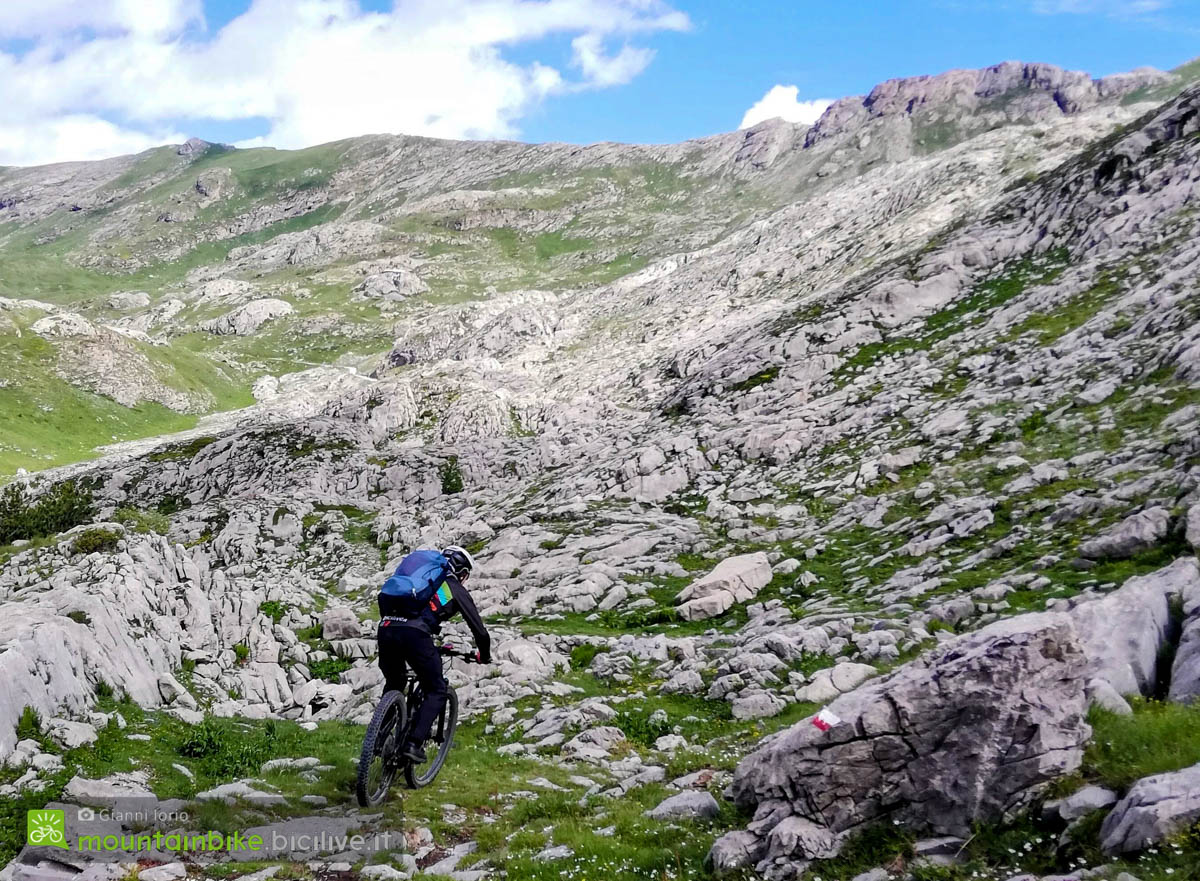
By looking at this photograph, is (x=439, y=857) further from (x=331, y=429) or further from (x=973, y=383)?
(x=331, y=429)

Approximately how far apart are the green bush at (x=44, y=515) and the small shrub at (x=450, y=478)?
2341cm

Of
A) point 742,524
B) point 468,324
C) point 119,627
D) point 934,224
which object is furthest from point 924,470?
point 468,324

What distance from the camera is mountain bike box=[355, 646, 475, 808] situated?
36.8ft

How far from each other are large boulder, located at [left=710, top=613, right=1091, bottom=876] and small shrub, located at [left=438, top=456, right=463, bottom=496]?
156 ft

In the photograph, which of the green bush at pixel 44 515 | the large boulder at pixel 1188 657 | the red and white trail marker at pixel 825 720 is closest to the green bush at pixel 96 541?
the green bush at pixel 44 515

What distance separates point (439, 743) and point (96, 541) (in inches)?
772

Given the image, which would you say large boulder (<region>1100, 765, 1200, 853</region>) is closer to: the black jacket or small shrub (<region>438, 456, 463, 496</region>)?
the black jacket

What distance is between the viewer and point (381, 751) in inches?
457

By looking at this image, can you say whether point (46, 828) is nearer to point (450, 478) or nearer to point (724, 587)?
→ point (724, 587)

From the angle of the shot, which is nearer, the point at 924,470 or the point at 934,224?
the point at 924,470

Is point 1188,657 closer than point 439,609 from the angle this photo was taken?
Yes

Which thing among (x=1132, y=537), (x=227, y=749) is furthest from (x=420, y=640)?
(x=1132, y=537)

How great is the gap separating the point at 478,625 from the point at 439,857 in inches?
140

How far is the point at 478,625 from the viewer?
485 inches
